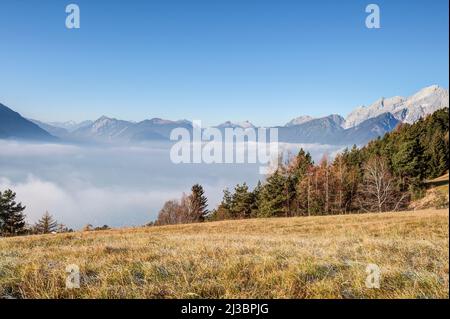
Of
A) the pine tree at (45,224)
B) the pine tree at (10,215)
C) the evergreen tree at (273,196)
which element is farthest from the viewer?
the pine tree at (45,224)

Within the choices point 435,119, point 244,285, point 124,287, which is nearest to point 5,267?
point 124,287

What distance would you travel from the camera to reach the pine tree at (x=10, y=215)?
254ft

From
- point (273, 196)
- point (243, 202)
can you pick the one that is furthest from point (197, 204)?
point (273, 196)

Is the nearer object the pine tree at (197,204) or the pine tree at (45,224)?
the pine tree at (45,224)

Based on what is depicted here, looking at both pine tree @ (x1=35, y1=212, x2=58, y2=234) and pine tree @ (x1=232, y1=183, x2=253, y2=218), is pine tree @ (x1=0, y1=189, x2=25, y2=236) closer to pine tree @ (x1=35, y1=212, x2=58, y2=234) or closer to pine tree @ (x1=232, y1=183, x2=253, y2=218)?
pine tree @ (x1=35, y1=212, x2=58, y2=234)

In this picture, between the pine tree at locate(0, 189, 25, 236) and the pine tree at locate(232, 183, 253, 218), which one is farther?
the pine tree at locate(232, 183, 253, 218)

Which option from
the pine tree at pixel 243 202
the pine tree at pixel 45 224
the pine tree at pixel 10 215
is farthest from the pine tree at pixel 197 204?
the pine tree at pixel 10 215

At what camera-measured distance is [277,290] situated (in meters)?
5.00

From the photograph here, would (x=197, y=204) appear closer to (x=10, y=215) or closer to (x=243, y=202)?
(x=243, y=202)

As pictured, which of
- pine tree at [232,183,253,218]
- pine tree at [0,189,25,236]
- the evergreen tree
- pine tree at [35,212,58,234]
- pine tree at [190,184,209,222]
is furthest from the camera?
pine tree at [190,184,209,222]

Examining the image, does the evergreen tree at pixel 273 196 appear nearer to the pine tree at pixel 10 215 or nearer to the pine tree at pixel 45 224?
the pine tree at pixel 10 215

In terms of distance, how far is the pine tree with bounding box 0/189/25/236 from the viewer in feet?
254

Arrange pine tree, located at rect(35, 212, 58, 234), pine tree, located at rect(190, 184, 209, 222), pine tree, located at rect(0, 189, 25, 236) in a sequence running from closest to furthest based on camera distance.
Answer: pine tree, located at rect(0, 189, 25, 236) < pine tree, located at rect(35, 212, 58, 234) < pine tree, located at rect(190, 184, 209, 222)

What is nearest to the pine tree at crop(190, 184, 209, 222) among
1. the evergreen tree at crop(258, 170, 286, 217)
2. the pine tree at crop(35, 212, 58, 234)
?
the evergreen tree at crop(258, 170, 286, 217)
